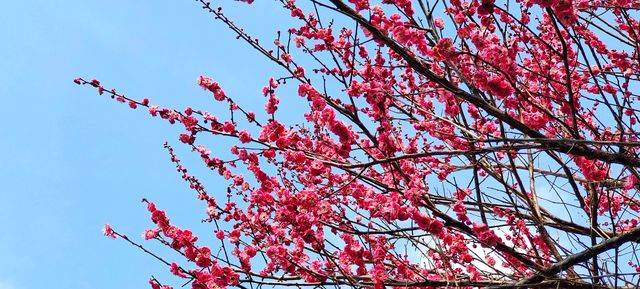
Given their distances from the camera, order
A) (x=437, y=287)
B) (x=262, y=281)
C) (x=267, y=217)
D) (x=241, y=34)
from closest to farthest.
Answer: (x=437, y=287) < (x=262, y=281) < (x=241, y=34) < (x=267, y=217)

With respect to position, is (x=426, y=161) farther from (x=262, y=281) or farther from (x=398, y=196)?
(x=262, y=281)

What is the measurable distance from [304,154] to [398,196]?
0.81 m

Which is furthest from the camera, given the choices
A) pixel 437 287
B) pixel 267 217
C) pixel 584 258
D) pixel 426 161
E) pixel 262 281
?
→ pixel 426 161

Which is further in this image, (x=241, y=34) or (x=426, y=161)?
(x=426, y=161)

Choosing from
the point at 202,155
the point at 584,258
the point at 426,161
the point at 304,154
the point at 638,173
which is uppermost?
the point at 426,161

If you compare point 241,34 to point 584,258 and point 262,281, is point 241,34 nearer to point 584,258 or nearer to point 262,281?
point 262,281

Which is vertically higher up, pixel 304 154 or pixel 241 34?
pixel 241 34

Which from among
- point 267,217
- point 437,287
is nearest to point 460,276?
point 437,287

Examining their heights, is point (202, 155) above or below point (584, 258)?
above

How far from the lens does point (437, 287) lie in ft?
13.7

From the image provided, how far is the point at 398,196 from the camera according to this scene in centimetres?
407

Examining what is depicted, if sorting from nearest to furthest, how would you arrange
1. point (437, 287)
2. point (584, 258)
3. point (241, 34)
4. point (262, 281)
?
point (584, 258), point (437, 287), point (262, 281), point (241, 34)

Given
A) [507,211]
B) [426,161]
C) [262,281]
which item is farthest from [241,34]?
[507,211]

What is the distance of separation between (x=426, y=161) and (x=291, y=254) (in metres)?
2.30
